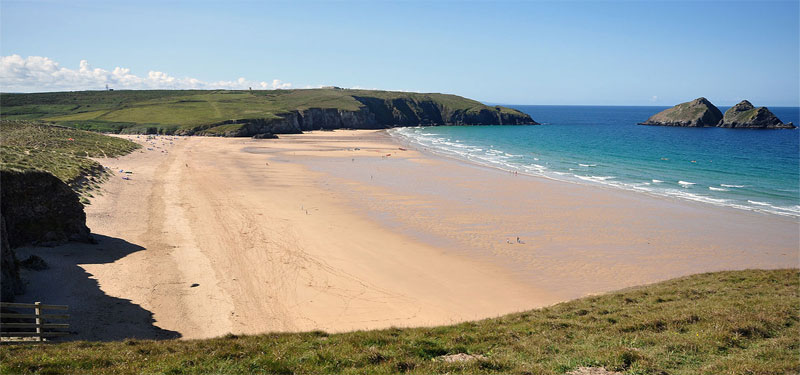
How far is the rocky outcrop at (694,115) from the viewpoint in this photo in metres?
147

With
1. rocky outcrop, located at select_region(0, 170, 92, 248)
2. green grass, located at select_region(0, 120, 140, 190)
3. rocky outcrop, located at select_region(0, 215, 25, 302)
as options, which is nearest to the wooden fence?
rocky outcrop, located at select_region(0, 215, 25, 302)

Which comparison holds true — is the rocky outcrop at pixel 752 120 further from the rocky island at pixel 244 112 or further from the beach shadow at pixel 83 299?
the beach shadow at pixel 83 299

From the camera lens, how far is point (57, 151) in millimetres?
43656

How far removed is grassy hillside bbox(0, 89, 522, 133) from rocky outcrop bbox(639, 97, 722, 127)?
172 ft

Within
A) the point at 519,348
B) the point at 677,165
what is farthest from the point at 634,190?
the point at 519,348

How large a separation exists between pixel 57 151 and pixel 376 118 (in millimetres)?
111422

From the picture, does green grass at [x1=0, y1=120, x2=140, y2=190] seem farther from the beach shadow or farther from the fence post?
the fence post

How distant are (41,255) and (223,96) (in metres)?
148

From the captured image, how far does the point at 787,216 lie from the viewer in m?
33.6

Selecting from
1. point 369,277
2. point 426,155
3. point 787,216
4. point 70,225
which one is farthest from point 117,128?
point 787,216

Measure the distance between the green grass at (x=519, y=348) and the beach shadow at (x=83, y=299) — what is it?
3248mm

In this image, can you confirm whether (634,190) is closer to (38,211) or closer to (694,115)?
(38,211)

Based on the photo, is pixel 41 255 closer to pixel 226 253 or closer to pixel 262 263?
pixel 226 253

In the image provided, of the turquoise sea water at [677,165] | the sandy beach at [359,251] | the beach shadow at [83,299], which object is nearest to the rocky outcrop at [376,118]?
the turquoise sea water at [677,165]
